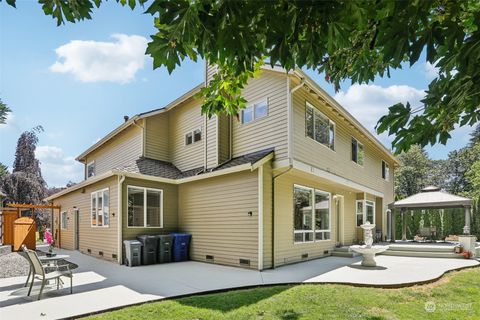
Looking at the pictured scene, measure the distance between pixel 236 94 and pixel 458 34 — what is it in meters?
2.41

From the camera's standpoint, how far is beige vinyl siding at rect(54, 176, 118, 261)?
11.3 metres

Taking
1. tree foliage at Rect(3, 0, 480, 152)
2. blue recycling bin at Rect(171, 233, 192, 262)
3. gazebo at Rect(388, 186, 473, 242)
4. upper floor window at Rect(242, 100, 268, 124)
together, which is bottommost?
blue recycling bin at Rect(171, 233, 192, 262)

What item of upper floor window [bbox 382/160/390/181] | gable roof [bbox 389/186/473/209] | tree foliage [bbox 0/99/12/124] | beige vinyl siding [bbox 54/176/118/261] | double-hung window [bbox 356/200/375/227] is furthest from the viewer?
upper floor window [bbox 382/160/390/181]

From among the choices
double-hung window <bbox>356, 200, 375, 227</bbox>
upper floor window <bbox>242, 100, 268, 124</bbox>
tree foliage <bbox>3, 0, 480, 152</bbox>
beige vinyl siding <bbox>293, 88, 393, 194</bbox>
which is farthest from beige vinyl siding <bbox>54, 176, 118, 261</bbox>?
double-hung window <bbox>356, 200, 375, 227</bbox>

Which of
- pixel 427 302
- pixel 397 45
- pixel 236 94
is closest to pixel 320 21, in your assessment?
pixel 397 45

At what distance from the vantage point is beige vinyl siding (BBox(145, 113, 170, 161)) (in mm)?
13859

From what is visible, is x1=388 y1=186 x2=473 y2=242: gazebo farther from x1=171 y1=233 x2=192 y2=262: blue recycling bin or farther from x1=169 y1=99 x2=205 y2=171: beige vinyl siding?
x1=171 y1=233 x2=192 y2=262: blue recycling bin

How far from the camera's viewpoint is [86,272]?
9.09m

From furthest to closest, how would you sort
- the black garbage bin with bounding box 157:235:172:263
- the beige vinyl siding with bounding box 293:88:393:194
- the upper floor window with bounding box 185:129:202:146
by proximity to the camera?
the upper floor window with bounding box 185:129:202:146 → the black garbage bin with bounding box 157:235:172:263 → the beige vinyl siding with bounding box 293:88:393:194

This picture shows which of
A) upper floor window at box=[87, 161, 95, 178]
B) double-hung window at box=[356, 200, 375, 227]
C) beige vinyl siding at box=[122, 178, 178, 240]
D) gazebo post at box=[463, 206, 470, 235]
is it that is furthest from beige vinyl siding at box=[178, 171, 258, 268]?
gazebo post at box=[463, 206, 470, 235]

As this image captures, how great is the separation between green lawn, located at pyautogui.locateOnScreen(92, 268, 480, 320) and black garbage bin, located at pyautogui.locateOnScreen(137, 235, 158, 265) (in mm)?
4923

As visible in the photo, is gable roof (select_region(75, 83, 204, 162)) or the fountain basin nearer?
the fountain basin

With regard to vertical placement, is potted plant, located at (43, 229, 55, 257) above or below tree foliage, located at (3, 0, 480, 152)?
below

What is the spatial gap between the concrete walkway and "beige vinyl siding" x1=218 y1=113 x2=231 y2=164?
3.84 m
